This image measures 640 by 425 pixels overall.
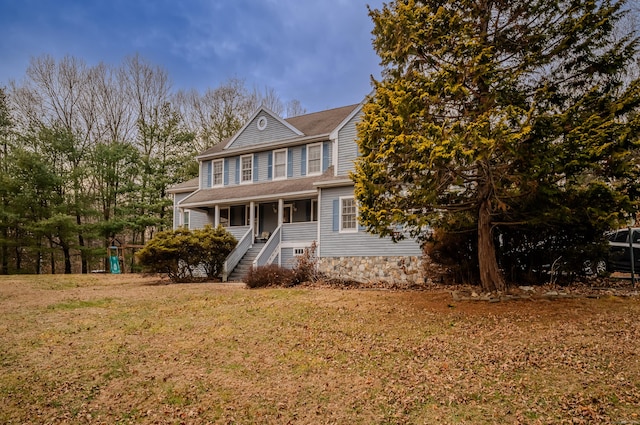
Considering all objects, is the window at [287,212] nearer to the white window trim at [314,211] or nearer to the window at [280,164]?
the white window trim at [314,211]

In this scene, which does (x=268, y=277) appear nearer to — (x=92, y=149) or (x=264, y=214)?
(x=264, y=214)

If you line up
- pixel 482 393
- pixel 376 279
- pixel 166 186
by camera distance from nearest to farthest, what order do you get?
1. pixel 482 393
2. pixel 376 279
3. pixel 166 186

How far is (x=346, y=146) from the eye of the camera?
1597cm

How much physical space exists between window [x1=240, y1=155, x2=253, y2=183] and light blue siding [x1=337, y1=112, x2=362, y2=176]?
5919 mm

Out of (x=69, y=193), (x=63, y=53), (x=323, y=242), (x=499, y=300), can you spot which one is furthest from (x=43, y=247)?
(x=499, y=300)

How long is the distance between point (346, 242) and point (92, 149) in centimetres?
2172

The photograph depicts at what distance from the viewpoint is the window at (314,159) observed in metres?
18.2

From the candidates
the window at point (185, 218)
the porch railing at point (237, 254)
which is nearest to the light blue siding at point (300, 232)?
the porch railing at point (237, 254)

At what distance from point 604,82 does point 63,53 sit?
102ft

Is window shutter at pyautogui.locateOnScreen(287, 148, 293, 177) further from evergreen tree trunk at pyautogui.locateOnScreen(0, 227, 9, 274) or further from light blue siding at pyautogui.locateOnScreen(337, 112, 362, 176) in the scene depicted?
evergreen tree trunk at pyautogui.locateOnScreen(0, 227, 9, 274)

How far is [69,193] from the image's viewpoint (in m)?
27.1

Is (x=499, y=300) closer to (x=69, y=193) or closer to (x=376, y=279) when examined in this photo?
(x=376, y=279)

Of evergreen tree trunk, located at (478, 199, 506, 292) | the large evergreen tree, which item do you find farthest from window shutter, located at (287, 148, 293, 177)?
evergreen tree trunk, located at (478, 199, 506, 292)

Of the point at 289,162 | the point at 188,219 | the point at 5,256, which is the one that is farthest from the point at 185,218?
the point at 5,256
